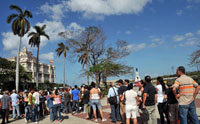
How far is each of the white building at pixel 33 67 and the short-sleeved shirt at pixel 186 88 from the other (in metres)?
66.9

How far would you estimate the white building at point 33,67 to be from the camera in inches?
2938

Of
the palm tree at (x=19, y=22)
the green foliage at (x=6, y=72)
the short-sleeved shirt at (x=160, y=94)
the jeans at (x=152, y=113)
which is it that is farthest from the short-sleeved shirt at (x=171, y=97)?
the green foliage at (x=6, y=72)

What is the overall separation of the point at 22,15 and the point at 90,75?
15.4 metres

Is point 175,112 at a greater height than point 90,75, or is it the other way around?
point 90,75

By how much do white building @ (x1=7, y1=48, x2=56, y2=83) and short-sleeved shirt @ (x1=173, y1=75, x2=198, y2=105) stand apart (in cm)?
6694

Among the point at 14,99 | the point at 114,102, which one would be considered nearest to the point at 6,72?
the point at 14,99

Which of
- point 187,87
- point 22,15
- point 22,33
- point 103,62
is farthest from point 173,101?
point 22,15

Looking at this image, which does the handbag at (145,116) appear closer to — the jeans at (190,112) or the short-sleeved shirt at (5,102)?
the jeans at (190,112)

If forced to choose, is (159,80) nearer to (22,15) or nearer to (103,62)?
(103,62)

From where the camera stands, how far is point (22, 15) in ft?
88.8

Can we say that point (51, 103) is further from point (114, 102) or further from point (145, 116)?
point (145, 116)

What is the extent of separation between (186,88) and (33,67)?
82.9m

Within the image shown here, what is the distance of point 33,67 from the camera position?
79.6m

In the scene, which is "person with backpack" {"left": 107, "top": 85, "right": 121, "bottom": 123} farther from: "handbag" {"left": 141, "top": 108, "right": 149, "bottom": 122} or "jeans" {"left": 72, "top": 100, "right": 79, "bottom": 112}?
"jeans" {"left": 72, "top": 100, "right": 79, "bottom": 112}
